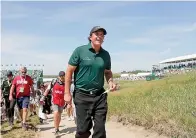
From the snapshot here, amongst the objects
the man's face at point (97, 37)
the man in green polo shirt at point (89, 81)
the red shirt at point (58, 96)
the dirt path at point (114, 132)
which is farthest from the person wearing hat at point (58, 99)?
the man's face at point (97, 37)

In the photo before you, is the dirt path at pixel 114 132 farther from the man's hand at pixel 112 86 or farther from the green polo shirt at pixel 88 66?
the green polo shirt at pixel 88 66

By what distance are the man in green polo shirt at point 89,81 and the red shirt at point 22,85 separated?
497 cm

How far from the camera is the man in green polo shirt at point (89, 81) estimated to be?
5859mm

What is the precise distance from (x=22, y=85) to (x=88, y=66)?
532cm

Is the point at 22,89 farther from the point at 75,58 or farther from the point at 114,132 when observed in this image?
the point at 75,58

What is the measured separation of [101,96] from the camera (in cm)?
598

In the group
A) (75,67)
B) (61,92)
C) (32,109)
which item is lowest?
(32,109)

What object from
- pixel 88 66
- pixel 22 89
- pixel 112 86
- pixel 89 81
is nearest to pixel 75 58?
pixel 88 66

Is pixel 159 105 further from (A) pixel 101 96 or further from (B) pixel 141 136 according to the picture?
(A) pixel 101 96

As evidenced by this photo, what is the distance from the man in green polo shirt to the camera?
5.86m

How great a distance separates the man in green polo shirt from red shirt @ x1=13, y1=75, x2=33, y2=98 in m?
4.97

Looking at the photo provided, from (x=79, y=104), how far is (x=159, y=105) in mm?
3433

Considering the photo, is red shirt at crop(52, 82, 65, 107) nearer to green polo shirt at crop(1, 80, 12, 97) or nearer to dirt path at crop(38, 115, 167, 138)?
dirt path at crop(38, 115, 167, 138)

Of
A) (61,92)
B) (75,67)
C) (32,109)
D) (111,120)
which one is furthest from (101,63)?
(32,109)
